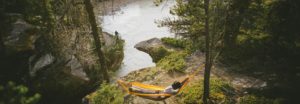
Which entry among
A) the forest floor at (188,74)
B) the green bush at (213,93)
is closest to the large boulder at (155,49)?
the forest floor at (188,74)

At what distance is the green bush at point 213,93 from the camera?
9.81 m

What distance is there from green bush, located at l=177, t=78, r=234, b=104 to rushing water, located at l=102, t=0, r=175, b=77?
20.4 ft

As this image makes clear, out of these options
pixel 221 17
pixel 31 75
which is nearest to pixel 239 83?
pixel 221 17

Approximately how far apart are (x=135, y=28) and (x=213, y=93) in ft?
48.5

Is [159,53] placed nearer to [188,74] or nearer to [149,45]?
[149,45]

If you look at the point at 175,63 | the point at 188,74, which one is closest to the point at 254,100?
the point at 188,74

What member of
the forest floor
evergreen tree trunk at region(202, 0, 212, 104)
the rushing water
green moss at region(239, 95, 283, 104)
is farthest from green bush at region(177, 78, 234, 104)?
the rushing water

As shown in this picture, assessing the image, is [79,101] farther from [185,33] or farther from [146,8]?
[146,8]

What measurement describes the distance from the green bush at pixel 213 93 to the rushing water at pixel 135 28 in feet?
20.4

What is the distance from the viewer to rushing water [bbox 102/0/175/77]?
1792 cm

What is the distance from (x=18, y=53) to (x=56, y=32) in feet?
5.76

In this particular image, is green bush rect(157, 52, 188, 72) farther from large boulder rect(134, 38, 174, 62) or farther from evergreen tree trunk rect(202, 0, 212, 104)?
evergreen tree trunk rect(202, 0, 212, 104)

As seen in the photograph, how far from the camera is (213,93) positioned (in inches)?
394

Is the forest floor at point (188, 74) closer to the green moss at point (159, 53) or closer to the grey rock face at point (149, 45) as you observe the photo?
the green moss at point (159, 53)
